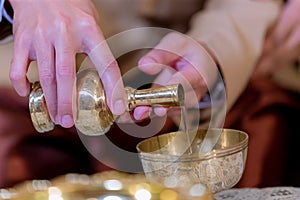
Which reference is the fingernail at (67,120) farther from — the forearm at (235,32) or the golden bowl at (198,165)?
the forearm at (235,32)

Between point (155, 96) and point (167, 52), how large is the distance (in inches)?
8.9

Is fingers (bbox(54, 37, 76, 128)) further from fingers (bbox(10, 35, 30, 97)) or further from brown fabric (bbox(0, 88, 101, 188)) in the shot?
brown fabric (bbox(0, 88, 101, 188))

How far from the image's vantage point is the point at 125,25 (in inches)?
38.5

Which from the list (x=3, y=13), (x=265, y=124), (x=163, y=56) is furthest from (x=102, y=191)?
(x=265, y=124)

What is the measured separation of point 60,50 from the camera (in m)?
0.62

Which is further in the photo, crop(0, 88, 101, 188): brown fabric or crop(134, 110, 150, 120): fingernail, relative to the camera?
crop(0, 88, 101, 188): brown fabric

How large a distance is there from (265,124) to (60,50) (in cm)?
47

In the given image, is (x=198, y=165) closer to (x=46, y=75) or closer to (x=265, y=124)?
(x=46, y=75)

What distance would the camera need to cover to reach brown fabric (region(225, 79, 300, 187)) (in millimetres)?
969

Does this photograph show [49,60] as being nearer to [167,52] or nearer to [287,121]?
[167,52]

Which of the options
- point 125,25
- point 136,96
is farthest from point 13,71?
point 125,25

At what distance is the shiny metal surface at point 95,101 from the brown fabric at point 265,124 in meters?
0.40

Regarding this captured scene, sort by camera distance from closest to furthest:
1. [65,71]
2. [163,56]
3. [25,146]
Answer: [65,71] < [163,56] < [25,146]

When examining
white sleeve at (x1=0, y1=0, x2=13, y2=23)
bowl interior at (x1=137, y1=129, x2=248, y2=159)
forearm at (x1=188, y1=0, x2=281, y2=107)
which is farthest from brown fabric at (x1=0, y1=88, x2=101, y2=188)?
bowl interior at (x1=137, y1=129, x2=248, y2=159)
